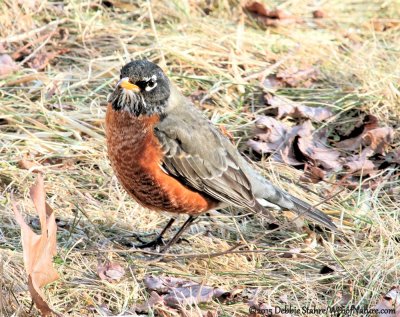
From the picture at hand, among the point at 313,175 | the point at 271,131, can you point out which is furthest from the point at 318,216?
the point at 271,131

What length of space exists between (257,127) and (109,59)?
145cm

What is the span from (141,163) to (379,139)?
2.13 m

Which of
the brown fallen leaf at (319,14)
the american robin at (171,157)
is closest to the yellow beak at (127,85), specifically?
the american robin at (171,157)

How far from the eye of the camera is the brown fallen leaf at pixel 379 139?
6062mm

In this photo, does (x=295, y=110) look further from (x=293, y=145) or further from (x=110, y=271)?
(x=110, y=271)

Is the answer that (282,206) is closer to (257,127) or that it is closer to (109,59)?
(257,127)

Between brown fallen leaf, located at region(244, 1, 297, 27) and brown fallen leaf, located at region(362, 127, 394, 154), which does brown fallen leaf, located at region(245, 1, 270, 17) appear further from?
brown fallen leaf, located at region(362, 127, 394, 154)

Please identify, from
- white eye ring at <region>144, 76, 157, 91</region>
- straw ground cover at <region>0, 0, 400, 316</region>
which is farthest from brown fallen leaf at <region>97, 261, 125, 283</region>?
white eye ring at <region>144, 76, 157, 91</region>

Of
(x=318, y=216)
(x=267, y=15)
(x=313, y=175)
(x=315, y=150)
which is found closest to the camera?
(x=318, y=216)

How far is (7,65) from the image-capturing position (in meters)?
6.50

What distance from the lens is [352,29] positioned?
312 inches

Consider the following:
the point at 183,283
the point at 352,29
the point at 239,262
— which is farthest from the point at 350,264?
the point at 352,29

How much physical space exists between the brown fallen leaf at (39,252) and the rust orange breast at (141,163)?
38.3 inches

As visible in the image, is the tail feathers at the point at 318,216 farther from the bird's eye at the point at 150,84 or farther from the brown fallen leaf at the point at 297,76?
the brown fallen leaf at the point at 297,76
